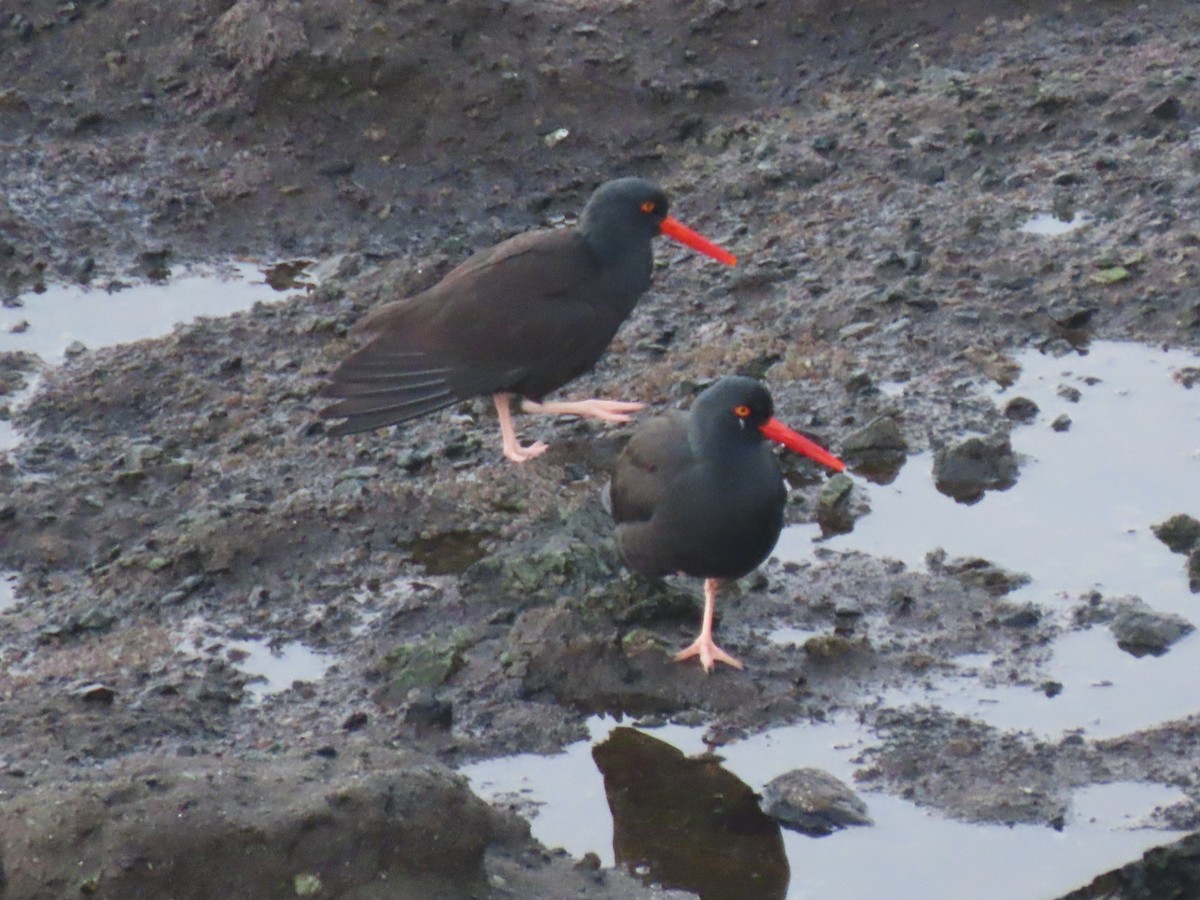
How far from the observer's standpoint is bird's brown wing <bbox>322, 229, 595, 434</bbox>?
714 centimetres

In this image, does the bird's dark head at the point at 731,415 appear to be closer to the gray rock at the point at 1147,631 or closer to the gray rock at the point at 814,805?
the gray rock at the point at 814,805

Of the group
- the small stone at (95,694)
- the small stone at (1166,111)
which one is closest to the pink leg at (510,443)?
the small stone at (95,694)

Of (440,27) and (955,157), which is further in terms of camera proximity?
(440,27)

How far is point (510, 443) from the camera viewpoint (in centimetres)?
734

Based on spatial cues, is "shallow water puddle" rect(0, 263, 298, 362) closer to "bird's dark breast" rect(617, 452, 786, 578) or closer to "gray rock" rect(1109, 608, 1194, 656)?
"bird's dark breast" rect(617, 452, 786, 578)

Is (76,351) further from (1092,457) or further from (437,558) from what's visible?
(1092,457)

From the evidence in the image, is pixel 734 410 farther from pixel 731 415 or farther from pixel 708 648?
pixel 708 648

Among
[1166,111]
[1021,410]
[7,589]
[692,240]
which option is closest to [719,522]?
[1021,410]

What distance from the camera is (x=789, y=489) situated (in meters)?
6.96

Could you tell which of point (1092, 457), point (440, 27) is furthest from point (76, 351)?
point (1092, 457)

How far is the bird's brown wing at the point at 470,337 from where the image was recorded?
23.4ft

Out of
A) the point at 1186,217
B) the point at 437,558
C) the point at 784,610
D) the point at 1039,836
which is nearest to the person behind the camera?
the point at 1039,836

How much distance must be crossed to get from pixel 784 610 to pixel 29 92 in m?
6.41

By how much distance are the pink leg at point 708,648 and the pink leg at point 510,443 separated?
1.53m
